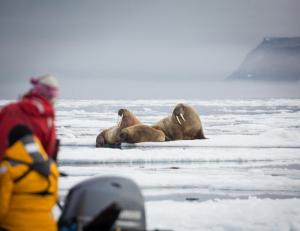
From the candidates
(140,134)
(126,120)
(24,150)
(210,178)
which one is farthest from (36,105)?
(126,120)

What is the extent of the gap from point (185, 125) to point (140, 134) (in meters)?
1.49

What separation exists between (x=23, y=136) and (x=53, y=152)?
0.38 m

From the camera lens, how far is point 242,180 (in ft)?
23.6

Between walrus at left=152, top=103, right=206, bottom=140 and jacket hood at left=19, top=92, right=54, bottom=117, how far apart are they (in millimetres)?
10441

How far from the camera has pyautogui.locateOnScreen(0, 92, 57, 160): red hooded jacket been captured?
2.76 metres

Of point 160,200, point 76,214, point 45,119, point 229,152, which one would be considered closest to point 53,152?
point 45,119

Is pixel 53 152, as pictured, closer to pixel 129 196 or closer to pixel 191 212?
pixel 129 196

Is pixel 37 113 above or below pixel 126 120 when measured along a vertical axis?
above

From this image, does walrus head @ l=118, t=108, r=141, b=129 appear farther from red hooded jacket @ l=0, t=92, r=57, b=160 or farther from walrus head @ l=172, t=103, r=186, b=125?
red hooded jacket @ l=0, t=92, r=57, b=160

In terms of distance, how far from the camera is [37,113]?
281cm

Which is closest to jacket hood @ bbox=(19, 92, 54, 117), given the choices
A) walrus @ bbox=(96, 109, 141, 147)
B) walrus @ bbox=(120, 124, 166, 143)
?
walrus @ bbox=(96, 109, 141, 147)

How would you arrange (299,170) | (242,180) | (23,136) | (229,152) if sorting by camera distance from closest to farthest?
(23,136)
(242,180)
(299,170)
(229,152)

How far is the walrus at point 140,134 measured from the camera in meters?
12.5

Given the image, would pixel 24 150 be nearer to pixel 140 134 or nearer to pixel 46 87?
pixel 46 87
